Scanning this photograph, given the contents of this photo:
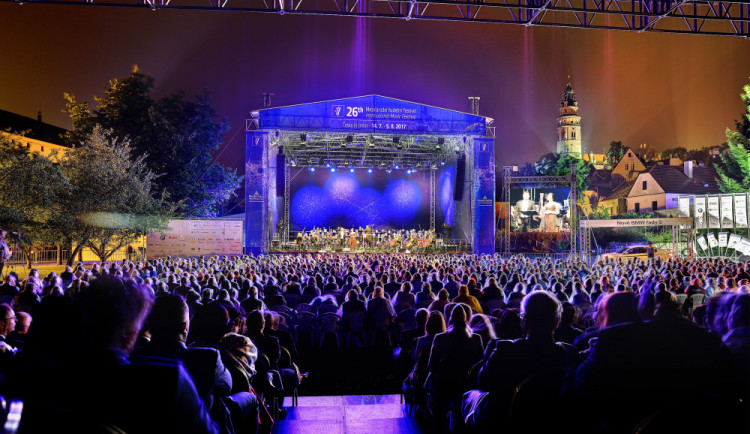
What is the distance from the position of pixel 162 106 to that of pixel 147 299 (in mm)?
35381

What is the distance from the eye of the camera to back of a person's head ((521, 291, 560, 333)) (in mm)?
3117

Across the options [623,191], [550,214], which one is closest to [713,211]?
[550,214]

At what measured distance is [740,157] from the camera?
3634 centimetres

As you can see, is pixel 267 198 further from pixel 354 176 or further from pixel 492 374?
pixel 492 374

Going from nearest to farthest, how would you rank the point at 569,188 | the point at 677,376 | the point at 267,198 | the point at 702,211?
the point at 677,376
the point at 702,211
the point at 267,198
the point at 569,188

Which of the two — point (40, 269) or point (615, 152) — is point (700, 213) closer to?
Result: point (40, 269)

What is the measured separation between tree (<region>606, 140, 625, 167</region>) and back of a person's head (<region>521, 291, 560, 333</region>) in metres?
84.7

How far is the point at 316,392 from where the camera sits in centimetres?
671

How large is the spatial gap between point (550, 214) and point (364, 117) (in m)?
11.4

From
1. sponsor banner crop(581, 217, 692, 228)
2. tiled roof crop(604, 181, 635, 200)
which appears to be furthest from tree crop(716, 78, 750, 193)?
sponsor banner crop(581, 217, 692, 228)

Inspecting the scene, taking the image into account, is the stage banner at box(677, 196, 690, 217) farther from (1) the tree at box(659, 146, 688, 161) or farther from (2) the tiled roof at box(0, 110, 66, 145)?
(1) the tree at box(659, 146, 688, 161)

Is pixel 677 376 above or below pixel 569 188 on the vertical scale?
below

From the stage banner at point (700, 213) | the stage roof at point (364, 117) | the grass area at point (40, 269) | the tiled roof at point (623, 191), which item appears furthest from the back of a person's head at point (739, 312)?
the tiled roof at point (623, 191)

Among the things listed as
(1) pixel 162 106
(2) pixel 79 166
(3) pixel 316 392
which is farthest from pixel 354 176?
(3) pixel 316 392
